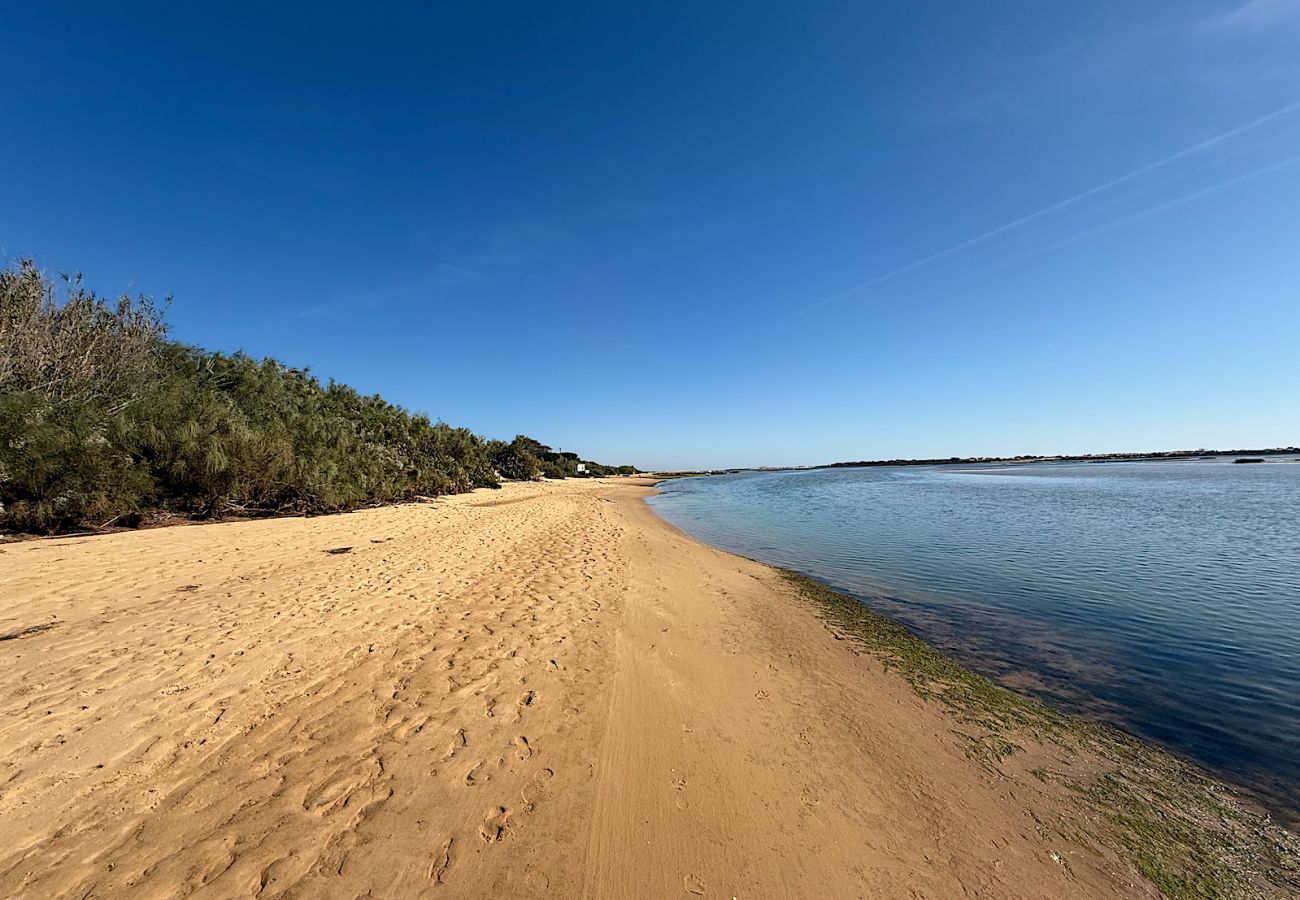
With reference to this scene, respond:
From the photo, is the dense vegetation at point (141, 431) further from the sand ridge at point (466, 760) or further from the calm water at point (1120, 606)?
the calm water at point (1120, 606)

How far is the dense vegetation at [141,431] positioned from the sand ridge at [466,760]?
582cm

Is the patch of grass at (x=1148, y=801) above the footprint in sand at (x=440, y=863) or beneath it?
beneath

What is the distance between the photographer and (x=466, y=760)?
13.6 ft

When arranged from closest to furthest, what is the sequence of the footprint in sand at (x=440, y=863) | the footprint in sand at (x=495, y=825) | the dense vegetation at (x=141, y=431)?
the footprint in sand at (x=440, y=863)
the footprint in sand at (x=495, y=825)
the dense vegetation at (x=141, y=431)

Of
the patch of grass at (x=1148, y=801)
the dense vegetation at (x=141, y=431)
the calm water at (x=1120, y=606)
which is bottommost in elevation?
the patch of grass at (x=1148, y=801)

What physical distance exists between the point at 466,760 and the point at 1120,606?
12552 millimetres

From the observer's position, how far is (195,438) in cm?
1505

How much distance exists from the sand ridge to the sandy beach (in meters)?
0.02

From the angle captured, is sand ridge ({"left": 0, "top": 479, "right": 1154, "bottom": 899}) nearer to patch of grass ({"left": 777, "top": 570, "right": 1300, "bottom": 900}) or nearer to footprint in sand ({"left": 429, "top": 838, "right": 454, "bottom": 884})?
footprint in sand ({"left": 429, "top": 838, "right": 454, "bottom": 884})

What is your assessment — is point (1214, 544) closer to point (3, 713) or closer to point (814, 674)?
point (814, 674)

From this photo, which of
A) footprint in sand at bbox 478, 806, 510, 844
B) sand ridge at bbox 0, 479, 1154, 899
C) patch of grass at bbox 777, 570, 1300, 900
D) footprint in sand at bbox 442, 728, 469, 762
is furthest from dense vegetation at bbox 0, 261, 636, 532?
patch of grass at bbox 777, 570, 1300, 900

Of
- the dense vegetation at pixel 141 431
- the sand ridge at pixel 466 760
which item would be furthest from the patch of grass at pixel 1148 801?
the dense vegetation at pixel 141 431

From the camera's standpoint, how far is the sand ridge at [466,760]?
3.07 meters

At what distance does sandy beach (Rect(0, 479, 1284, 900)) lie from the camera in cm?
307
